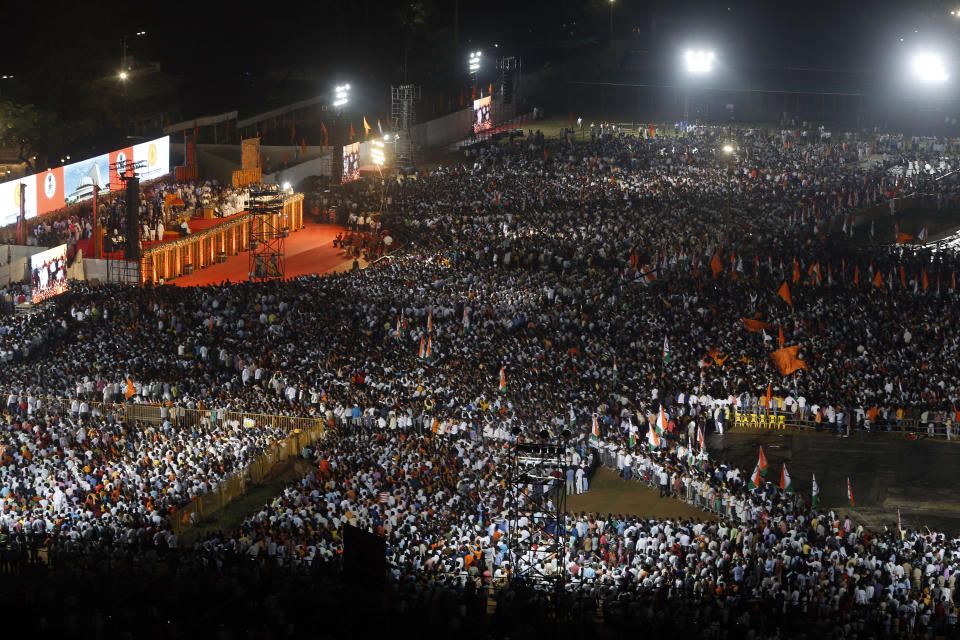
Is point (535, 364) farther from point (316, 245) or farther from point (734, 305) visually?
point (316, 245)

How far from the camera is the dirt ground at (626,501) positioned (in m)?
33.9

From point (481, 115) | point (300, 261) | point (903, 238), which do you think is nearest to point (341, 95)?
point (481, 115)

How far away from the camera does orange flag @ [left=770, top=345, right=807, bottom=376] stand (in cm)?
4106

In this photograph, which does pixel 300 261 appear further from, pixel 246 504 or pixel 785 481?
pixel 785 481

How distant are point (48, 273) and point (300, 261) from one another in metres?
13.8

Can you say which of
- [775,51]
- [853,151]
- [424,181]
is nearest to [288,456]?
[424,181]

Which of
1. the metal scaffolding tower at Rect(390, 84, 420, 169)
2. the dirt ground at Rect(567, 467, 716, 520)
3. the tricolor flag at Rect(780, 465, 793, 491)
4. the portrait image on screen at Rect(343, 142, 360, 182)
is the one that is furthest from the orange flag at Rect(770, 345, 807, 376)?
→ the metal scaffolding tower at Rect(390, 84, 420, 169)

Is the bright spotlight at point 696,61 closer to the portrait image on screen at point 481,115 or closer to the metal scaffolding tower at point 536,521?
the portrait image on screen at point 481,115

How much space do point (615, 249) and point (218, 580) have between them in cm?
3334

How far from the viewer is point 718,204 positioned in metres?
63.8

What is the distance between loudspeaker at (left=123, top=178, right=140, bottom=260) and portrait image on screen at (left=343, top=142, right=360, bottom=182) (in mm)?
20802

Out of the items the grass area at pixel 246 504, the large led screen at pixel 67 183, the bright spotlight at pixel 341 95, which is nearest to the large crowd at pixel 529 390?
the grass area at pixel 246 504

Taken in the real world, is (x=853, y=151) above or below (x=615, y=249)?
above

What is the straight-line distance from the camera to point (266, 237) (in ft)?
212
